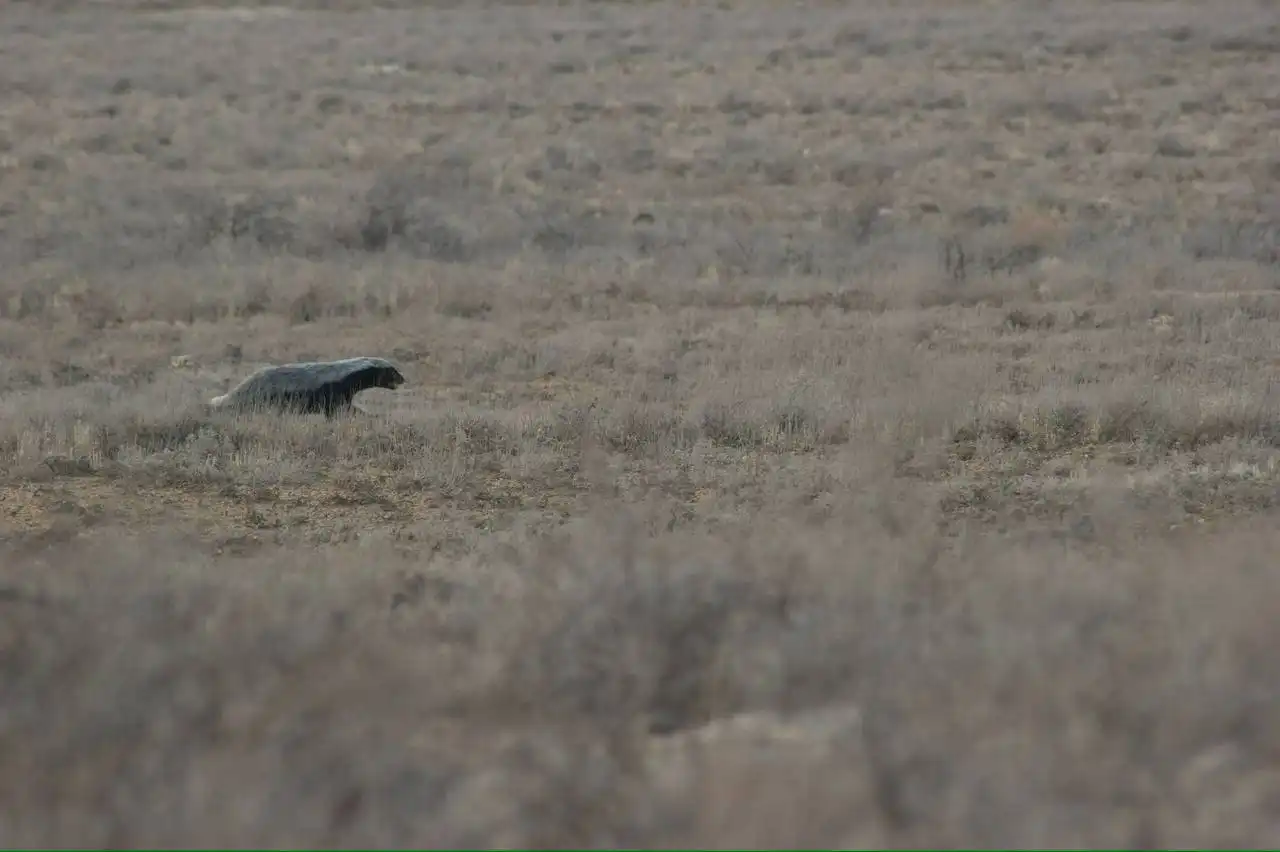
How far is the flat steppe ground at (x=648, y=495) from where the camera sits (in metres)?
3.61

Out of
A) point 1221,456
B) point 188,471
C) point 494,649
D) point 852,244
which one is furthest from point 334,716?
point 852,244

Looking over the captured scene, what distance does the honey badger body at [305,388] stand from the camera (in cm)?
1043

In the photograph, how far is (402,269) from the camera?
A: 17578 mm

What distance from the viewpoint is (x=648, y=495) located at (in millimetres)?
7773

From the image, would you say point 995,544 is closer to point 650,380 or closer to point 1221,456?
point 1221,456

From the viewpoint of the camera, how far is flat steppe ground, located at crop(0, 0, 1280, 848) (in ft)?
11.8

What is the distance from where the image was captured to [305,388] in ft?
34.7

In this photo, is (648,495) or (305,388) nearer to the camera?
(648,495)

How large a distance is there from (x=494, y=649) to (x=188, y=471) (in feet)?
15.1

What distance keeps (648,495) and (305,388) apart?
3745 mm

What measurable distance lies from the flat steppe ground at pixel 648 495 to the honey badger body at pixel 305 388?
0.97 feet

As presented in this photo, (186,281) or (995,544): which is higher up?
(995,544)

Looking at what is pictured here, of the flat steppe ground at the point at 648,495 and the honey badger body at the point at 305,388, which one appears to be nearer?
the flat steppe ground at the point at 648,495

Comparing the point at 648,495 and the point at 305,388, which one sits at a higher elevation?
the point at 648,495
